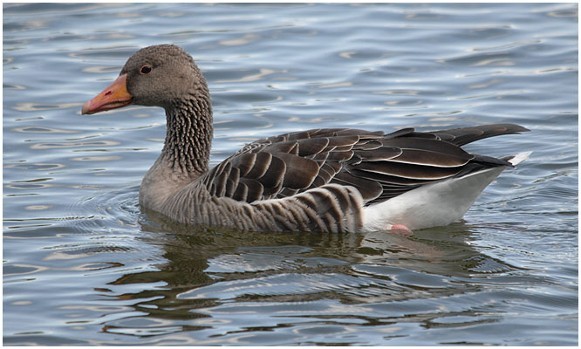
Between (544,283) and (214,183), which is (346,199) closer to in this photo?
(214,183)

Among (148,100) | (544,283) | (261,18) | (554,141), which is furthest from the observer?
(261,18)

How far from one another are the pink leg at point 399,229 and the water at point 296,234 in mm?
82

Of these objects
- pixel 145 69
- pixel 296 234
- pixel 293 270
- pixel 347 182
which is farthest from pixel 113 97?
pixel 293 270

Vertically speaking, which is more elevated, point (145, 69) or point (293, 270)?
point (145, 69)

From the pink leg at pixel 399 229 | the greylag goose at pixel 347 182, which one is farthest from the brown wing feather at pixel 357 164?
the pink leg at pixel 399 229

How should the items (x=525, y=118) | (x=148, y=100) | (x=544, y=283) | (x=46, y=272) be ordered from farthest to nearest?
(x=525, y=118), (x=148, y=100), (x=46, y=272), (x=544, y=283)

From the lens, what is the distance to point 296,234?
11.3m

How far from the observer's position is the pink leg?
11188mm

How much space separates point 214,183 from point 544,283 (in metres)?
3.43

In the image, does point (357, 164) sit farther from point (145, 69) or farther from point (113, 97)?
point (113, 97)

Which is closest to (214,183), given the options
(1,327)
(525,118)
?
(1,327)

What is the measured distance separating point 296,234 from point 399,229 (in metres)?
0.99

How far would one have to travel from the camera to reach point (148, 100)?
12336 mm

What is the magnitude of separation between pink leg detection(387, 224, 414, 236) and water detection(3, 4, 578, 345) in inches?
3.2
